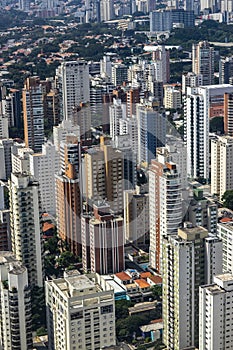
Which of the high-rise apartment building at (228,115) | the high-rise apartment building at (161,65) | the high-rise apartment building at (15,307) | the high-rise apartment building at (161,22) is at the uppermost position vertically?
the high-rise apartment building at (161,22)

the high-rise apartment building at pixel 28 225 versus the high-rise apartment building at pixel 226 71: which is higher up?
the high-rise apartment building at pixel 226 71

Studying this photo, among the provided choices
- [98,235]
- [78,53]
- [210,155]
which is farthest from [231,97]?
[78,53]

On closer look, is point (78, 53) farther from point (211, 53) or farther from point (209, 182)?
point (209, 182)

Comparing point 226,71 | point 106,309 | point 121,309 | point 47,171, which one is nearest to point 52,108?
point 47,171

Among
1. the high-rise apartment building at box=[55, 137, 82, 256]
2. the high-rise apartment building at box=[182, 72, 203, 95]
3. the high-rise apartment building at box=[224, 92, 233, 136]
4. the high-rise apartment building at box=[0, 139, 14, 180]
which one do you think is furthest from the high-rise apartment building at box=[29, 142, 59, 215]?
the high-rise apartment building at box=[182, 72, 203, 95]

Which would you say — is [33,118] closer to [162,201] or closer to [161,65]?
[162,201]

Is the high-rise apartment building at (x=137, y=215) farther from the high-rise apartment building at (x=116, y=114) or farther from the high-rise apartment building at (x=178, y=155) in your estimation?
the high-rise apartment building at (x=116, y=114)

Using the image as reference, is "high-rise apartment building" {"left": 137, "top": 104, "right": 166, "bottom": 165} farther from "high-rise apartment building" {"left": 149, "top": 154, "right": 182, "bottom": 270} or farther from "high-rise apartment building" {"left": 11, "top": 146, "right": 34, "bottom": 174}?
"high-rise apartment building" {"left": 11, "top": 146, "right": 34, "bottom": 174}

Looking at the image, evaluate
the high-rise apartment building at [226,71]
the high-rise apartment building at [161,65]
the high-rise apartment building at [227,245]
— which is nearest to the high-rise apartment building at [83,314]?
the high-rise apartment building at [227,245]
